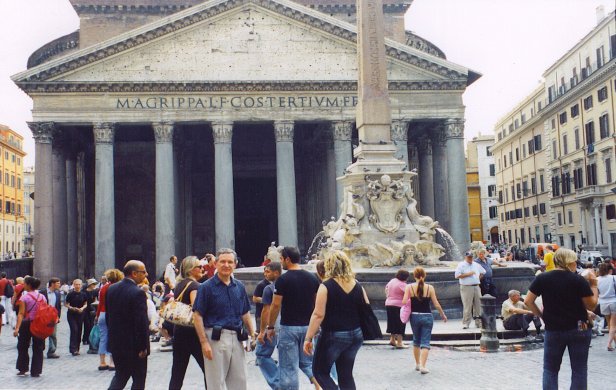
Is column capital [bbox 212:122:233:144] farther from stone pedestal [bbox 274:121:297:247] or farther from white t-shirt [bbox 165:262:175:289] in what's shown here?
white t-shirt [bbox 165:262:175:289]

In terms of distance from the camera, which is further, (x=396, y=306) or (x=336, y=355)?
(x=396, y=306)

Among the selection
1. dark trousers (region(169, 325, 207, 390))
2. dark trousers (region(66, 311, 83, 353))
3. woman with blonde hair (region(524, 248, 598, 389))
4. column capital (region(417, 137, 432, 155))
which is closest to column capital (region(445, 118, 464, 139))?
column capital (region(417, 137, 432, 155))

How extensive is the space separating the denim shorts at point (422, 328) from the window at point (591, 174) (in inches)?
1421

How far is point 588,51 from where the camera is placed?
41688mm

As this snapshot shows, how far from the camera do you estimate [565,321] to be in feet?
19.6

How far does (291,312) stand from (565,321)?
2.34 metres

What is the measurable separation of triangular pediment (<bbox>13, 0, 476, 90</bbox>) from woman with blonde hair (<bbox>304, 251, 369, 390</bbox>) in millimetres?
24492

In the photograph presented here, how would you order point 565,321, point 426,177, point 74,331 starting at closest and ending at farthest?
point 565,321 < point 74,331 < point 426,177

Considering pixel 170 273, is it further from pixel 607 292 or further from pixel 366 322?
pixel 366 322

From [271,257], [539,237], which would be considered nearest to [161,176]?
[271,257]

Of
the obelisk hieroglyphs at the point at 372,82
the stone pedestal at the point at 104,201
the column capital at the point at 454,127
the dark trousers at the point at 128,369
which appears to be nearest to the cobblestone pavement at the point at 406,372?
the dark trousers at the point at 128,369

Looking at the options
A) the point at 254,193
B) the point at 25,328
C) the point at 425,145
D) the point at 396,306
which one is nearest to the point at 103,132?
the point at 254,193

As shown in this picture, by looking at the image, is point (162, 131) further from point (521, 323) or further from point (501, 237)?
point (501, 237)

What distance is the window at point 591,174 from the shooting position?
136 feet
